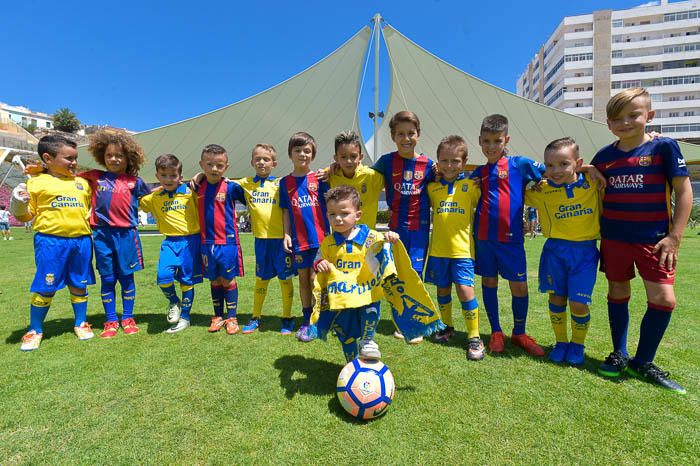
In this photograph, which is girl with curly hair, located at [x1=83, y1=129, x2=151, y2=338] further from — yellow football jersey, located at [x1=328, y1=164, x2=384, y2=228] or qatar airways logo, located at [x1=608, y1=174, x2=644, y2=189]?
qatar airways logo, located at [x1=608, y1=174, x2=644, y2=189]

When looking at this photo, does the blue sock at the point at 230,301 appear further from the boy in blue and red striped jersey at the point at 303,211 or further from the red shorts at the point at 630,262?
the red shorts at the point at 630,262

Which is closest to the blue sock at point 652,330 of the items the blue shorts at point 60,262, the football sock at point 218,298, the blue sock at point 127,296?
the football sock at point 218,298

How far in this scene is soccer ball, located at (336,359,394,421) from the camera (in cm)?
187

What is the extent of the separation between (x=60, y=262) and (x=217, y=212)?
4.72 ft

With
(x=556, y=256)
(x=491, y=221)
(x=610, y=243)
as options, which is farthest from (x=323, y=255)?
(x=610, y=243)

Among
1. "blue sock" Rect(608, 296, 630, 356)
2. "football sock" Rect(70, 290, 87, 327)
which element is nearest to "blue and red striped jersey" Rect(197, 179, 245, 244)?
"football sock" Rect(70, 290, 87, 327)

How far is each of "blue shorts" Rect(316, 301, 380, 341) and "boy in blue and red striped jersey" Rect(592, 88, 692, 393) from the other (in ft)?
5.75

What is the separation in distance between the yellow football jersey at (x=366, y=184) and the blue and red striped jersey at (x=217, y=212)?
3.71 feet

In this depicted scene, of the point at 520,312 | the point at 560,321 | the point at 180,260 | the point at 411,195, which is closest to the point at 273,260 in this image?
the point at 180,260

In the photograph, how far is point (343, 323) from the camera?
7.57 ft

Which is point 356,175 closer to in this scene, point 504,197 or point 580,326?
point 504,197

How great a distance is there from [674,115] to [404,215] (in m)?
63.3

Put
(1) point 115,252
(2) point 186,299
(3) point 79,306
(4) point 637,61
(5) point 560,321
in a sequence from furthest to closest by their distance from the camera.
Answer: (4) point 637,61, (2) point 186,299, (1) point 115,252, (3) point 79,306, (5) point 560,321

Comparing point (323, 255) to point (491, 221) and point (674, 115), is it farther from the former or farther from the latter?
point (674, 115)
